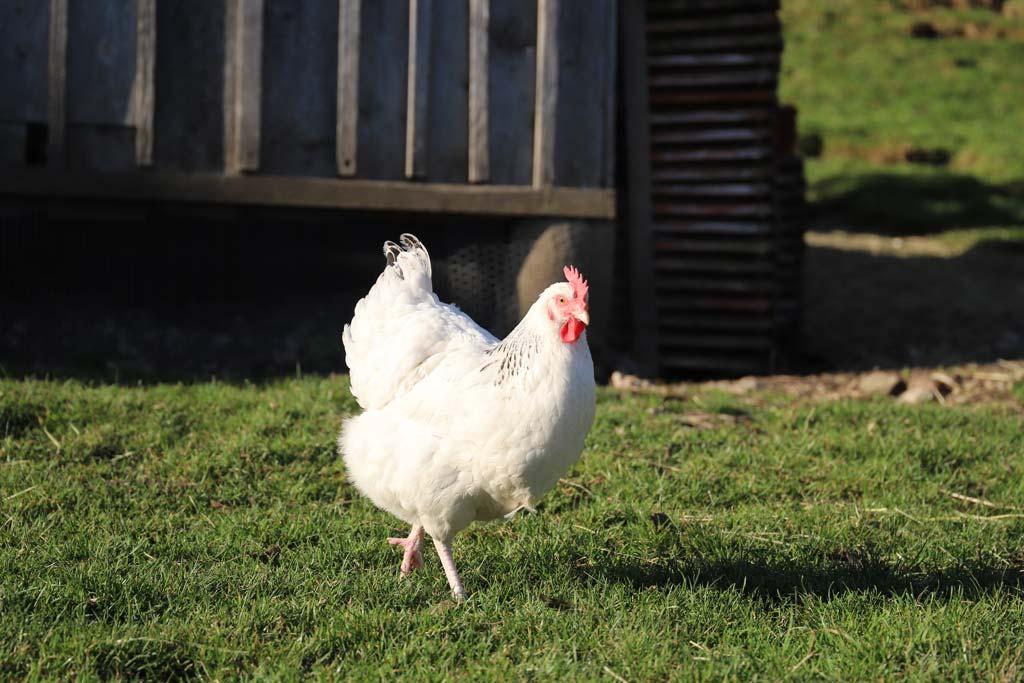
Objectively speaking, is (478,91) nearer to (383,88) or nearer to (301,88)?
(383,88)

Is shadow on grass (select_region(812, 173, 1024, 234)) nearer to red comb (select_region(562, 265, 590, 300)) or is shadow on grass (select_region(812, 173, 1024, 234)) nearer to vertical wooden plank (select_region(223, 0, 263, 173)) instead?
vertical wooden plank (select_region(223, 0, 263, 173))

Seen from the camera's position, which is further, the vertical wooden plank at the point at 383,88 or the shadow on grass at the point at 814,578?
the vertical wooden plank at the point at 383,88

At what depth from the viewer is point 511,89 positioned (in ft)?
25.9

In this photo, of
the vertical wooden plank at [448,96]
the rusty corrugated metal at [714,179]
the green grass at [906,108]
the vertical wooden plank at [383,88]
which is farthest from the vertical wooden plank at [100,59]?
the green grass at [906,108]

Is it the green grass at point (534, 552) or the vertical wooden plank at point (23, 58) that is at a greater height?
the vertical wooden plank at point (23, 58)

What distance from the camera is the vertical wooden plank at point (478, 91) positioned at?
7.71m

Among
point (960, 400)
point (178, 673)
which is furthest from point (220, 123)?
point (960, 400)

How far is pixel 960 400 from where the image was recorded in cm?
793

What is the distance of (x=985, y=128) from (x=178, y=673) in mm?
21498

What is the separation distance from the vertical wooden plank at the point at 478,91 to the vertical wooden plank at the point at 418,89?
0.30 m

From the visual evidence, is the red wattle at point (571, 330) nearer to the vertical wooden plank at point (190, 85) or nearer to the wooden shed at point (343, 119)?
the wooden shed at point (343, 119)

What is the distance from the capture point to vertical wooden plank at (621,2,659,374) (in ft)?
29.3

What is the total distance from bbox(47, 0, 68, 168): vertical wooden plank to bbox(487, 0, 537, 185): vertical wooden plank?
273 centimetres

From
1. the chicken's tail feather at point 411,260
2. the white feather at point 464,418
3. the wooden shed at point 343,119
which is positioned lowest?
the white feather at point 464,418
